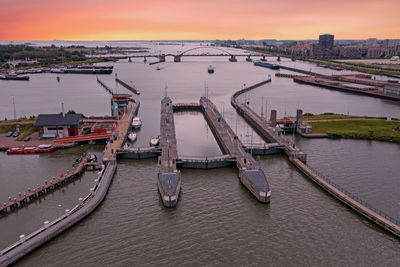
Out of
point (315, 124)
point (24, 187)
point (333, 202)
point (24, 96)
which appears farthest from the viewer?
point (24, 96)

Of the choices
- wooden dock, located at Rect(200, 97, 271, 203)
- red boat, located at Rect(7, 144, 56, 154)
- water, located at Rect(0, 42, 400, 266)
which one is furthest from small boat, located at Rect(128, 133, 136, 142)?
wooden dock, located at Rect(200, 97, 271, 203)

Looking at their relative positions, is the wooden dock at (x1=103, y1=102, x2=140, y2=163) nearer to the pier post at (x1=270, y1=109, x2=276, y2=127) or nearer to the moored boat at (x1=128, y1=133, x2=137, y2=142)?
the moored boat at (x1=128, y1=133, x2=137, y2=142)

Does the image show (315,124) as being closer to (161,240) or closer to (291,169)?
(291,169)

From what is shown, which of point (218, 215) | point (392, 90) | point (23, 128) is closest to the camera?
point (218, 215)

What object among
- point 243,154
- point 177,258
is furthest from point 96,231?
point 243,154

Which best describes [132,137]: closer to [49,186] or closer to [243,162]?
[49,186]

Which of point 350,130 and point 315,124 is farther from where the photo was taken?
point 315,124

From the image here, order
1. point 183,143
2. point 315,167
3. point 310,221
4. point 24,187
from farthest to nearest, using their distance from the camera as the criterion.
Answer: point 183,143 → point 315,167 → point 24,187 → point 310,221

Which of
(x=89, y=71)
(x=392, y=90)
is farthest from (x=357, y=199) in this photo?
(x=89, y=71)
